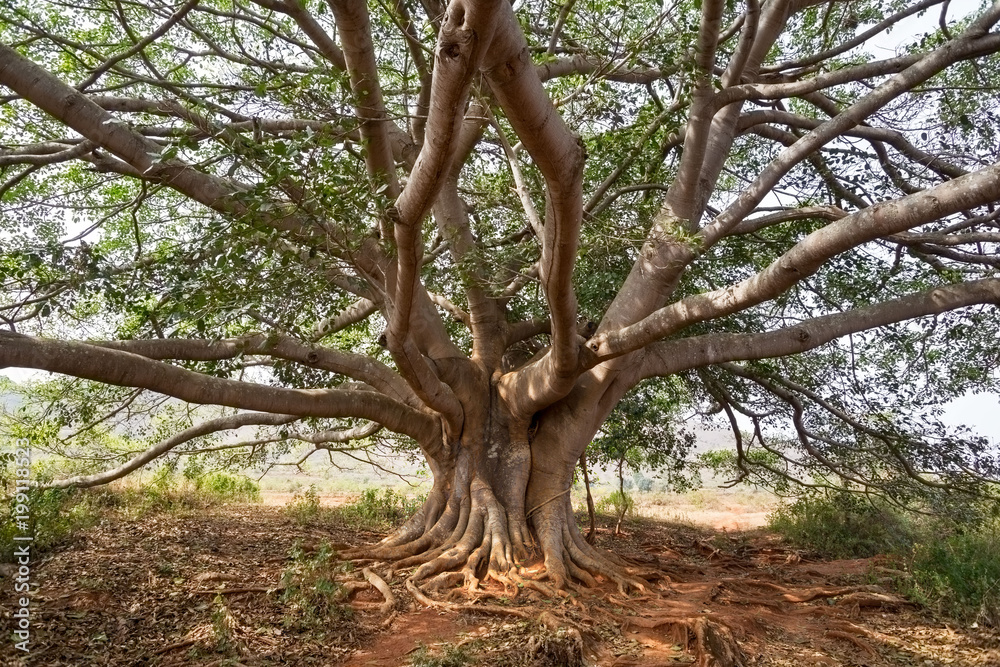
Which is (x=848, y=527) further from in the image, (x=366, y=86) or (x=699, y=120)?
(x=366, y=86)

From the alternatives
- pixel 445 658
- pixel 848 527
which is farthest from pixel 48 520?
pixel 848 527

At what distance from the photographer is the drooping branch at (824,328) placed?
179 inches

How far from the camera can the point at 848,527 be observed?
28.8 ft

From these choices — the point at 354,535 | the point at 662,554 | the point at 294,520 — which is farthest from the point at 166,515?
the point at 662,554

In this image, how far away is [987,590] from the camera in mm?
5012

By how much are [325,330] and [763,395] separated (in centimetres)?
588

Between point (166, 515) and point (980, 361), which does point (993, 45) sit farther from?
point (166, 515)

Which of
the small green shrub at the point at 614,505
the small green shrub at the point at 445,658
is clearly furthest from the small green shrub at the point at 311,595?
the small green shrub at the point at 614,505

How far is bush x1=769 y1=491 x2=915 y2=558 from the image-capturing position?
A: 27.0 feet

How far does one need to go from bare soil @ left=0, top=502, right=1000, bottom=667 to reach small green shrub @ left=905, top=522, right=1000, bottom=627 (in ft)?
0.63

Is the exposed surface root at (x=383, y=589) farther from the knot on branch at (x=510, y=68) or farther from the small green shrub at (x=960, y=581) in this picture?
the small green shrub at (x=960, y=581)

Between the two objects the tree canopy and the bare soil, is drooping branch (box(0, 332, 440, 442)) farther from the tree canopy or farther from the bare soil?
the bare soil

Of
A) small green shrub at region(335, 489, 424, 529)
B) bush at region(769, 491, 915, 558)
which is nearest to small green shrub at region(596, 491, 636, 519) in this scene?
bush at region(769, 491, 915, 558)

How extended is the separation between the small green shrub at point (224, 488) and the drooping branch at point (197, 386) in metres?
5.40
